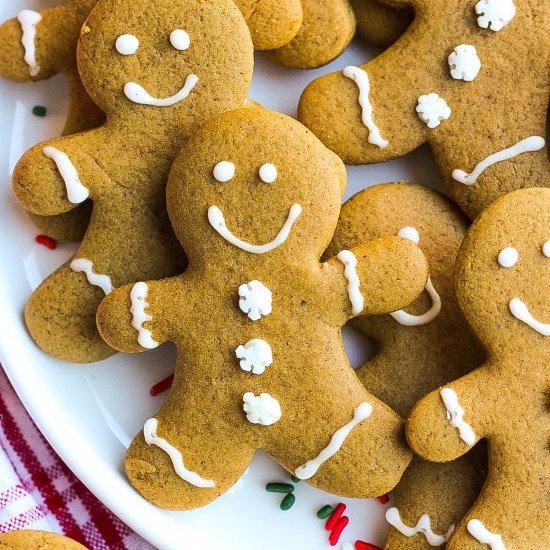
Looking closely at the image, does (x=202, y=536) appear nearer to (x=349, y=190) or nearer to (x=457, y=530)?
(x=457, y=530)

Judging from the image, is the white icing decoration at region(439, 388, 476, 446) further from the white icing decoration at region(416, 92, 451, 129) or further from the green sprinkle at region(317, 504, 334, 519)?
the white icing decoration at region(416, 92, 451, 129)

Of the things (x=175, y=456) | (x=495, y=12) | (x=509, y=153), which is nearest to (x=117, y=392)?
(x=175, y=456)

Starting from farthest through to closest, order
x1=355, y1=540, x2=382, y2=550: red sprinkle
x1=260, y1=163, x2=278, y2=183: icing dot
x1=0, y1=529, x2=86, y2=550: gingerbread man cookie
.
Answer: x1=355, y1=540, x2=382, y2=550: red sprinkle → x1=0, y1=529, x2=86, y2=550: gingerbread man cookie → x1=260, y1=163, x2=278, y2=183: icing dot

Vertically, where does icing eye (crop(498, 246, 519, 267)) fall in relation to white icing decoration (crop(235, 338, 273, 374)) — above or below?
above

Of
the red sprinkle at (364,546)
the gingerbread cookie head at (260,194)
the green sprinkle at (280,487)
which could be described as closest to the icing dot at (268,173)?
the gingerbread cookie head at (260,194)

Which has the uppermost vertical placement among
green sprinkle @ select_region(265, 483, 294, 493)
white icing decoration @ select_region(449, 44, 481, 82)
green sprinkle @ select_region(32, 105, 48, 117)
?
white icing decoration @ select_region(449, 44, 481, 82)

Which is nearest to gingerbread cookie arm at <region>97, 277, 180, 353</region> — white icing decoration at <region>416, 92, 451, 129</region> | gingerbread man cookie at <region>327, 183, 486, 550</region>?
gingerbread man cookie at <region>327, 183, 486, 550</region>

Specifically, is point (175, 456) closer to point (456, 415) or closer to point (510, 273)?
point (456, 415)
